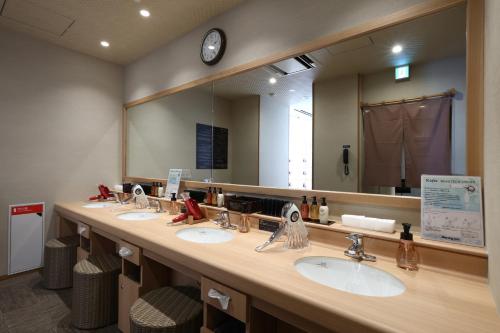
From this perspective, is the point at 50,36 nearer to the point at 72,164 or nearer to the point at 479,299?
the point at 72,164

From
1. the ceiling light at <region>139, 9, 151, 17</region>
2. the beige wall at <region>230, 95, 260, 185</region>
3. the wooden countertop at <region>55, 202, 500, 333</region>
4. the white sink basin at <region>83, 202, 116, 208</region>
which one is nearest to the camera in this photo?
the wooden countertop at <region>55, 202, 500, 333</region>

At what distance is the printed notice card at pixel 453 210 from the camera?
970mm

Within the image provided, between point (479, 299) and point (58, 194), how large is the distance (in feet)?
11.6

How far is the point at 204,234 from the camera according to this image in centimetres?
171

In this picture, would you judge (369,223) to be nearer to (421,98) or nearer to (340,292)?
(340,292)

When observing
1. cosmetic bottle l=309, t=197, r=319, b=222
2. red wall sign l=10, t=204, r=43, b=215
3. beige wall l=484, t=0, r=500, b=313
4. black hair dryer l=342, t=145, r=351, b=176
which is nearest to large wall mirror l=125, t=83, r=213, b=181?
red wall sign l=10, t=204, r=43, b=215

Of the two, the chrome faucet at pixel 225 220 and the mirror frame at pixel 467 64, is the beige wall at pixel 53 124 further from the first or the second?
the mirror frame at pixel 467 64

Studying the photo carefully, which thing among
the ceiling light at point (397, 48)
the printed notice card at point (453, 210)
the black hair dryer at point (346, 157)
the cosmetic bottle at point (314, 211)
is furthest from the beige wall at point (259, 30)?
the cosmetic bottle at point (314, 211)

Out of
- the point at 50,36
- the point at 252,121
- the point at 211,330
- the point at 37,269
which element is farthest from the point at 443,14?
the point at 37,269

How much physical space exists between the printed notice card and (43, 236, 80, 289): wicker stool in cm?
287

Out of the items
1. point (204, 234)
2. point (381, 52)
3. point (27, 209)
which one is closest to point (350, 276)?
point (204, 234)

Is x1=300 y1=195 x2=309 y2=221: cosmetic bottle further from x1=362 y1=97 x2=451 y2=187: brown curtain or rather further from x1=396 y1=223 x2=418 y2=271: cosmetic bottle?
x1=396 y1=223 x2=418 y2=271: cosmetic bottle

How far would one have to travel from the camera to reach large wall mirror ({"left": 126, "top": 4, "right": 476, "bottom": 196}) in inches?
43.9

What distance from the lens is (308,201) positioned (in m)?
1.52
